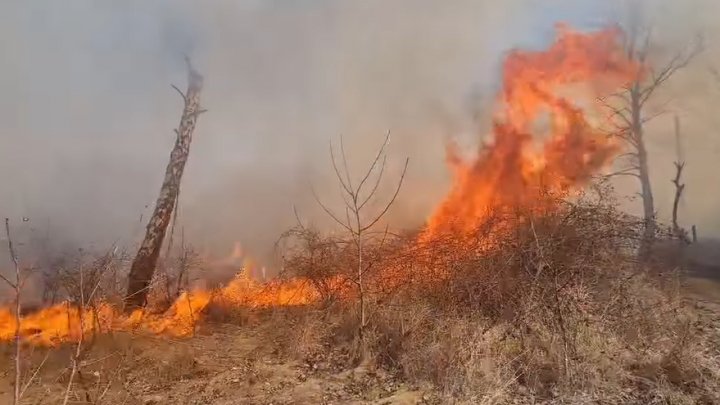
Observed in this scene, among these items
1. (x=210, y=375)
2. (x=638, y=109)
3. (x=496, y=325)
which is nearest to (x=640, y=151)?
(x=638, y=109)

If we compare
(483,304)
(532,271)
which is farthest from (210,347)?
(532,271)

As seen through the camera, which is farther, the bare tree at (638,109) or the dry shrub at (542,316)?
the bare tree at (638,109)

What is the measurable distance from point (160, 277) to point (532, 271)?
7.99 m

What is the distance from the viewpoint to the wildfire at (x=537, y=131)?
14320 millimetres

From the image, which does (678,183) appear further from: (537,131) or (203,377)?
(203,377)

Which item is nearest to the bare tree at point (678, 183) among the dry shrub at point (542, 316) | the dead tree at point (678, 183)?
the dead tree at point (678, 183)

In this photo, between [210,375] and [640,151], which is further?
[640,151]

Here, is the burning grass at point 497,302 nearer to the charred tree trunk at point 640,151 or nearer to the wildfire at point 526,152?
the wildfire at point 526,152

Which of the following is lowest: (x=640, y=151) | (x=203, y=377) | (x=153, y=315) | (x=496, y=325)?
(x=203, y=377)

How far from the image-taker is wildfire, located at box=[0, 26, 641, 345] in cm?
1280

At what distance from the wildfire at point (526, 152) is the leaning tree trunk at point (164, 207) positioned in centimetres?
93

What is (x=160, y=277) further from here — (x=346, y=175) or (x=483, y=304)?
(x=483, y=304)

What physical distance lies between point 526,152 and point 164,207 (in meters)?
9.06

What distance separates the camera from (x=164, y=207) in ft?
46.4
